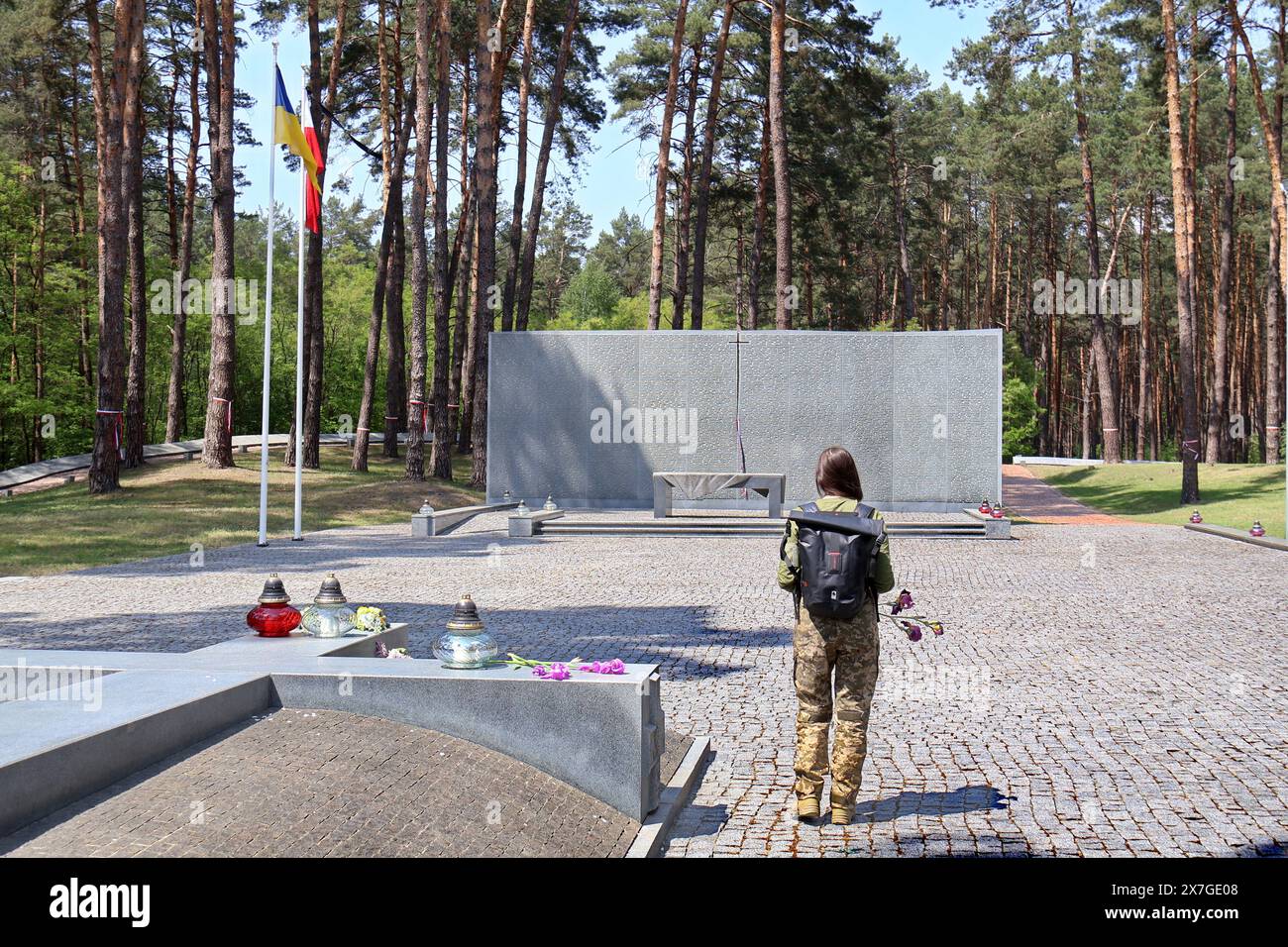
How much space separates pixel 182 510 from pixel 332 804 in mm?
19698

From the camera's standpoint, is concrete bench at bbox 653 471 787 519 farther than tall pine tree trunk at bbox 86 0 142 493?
No

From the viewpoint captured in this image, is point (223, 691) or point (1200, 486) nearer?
point (223, 691)

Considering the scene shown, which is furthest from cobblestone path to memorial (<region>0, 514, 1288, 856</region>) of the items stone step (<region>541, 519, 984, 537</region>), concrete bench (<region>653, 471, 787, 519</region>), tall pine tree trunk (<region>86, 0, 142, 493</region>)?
tall pine tree trunk (<region>86, 0, 142, 493</region>)

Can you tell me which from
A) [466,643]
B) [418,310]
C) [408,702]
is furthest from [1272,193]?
[408,702]

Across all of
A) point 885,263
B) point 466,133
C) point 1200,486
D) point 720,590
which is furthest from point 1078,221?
point 720,590

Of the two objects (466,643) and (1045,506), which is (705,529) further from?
(466,643)

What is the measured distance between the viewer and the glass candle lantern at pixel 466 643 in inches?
220

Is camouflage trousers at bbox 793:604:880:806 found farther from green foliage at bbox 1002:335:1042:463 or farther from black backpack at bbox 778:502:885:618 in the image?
green foliage at bbox 1002:335:1042:463

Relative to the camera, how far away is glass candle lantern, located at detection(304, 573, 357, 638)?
6691mm

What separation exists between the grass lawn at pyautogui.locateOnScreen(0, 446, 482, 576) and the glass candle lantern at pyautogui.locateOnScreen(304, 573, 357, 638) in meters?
10.7

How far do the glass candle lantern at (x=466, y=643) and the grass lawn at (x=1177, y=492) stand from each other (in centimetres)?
2182

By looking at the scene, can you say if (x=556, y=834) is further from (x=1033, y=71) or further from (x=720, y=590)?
(x=1033, y=71)

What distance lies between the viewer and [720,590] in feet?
46.0
